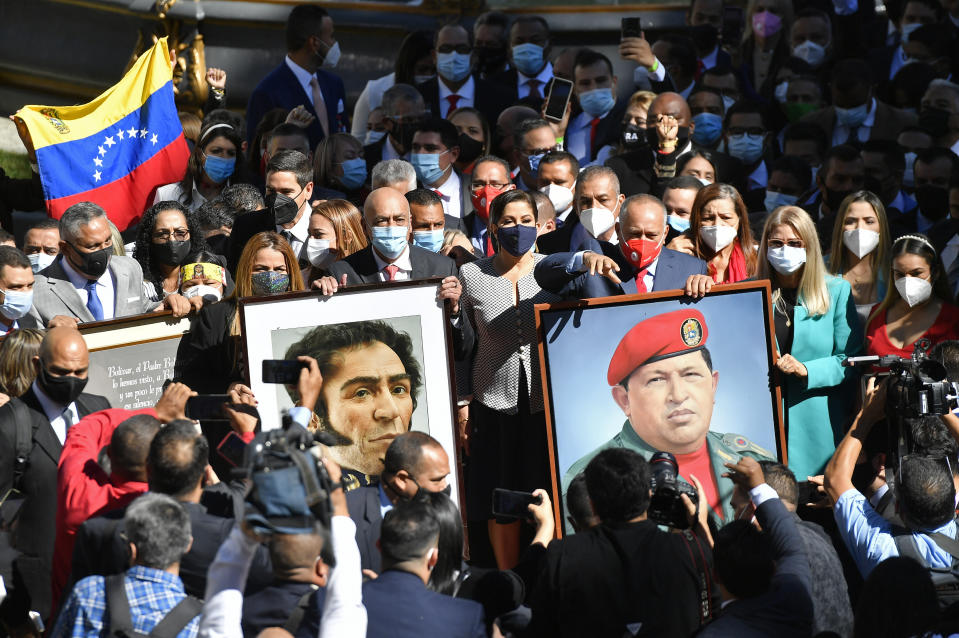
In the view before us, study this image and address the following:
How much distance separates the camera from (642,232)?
826cm

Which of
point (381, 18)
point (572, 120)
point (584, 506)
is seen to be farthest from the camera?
point (381, 18)

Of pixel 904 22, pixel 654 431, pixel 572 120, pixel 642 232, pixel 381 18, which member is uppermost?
pixel 381 18

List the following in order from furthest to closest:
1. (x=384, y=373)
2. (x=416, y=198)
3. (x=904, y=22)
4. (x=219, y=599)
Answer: (x=904, y=22) → (x=416, y=198) → (x=384, y=373) → (x=219, y=599)

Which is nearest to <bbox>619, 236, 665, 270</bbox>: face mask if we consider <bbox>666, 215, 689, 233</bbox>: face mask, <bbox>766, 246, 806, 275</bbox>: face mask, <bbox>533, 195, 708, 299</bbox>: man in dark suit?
<bbox>533, 195, 708, 299</bbox>: man in dark suit

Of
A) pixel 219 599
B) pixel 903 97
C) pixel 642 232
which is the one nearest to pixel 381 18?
pixel 903 97

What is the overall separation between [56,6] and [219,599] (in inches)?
516

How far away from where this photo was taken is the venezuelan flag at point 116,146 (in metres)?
11.1

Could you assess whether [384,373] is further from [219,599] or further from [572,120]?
[572,120]

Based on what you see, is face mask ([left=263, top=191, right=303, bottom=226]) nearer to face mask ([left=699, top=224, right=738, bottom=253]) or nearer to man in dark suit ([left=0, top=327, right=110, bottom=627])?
man in dark suit ([left=0, top=327, right=110, bottom=627])

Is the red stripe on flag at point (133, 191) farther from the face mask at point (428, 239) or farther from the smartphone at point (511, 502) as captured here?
the smartphone at point (511, 502)

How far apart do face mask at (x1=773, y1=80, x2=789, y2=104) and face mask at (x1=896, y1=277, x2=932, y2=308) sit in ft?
13.8

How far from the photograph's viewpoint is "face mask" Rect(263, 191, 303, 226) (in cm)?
965

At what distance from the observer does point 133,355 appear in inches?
326

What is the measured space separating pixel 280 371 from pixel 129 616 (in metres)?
1.42
